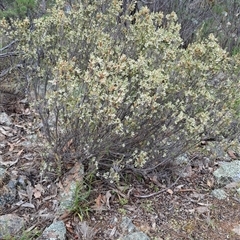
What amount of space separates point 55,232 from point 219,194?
54.9 inches

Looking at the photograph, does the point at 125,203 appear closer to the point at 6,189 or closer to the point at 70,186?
the point at 70,186

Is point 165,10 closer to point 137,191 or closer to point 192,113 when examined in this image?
point 192,113

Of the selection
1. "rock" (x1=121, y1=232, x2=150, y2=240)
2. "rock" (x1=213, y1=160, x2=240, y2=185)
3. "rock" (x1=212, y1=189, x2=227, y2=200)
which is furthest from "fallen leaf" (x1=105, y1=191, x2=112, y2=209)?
"rock" (x1=213, y1=160, x2=240, y2=185)

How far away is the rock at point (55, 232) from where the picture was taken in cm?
237

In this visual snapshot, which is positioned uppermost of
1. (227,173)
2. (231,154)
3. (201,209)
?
(231,154)

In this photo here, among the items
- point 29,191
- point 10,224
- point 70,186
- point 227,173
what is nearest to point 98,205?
point 70,186

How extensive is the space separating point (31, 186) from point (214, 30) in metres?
3.75

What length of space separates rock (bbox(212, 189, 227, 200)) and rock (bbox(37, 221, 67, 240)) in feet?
Result: 4.22

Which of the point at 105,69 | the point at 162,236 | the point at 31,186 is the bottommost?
the point at 31,186

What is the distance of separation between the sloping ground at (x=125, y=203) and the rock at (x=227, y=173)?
7 centimetres

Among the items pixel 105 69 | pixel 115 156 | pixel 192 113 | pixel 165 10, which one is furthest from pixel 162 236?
pixel 165 10

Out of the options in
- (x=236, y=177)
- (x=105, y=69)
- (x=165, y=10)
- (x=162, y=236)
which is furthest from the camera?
(x=165, y=10)

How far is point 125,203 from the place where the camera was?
275 cm

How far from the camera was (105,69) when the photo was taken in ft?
7.63
